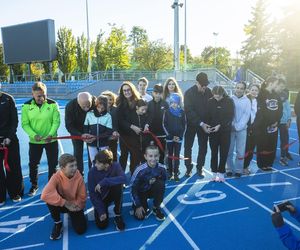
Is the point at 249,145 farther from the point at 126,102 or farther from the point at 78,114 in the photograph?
the point at 78,114

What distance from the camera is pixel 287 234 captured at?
265cm

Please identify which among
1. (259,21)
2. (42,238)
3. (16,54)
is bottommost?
(42,238)

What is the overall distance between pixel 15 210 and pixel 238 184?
3838 millimetres

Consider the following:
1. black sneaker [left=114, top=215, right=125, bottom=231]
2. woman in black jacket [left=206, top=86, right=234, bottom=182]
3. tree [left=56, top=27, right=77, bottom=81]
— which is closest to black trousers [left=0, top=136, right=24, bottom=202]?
black sneaker [left=114, top=215, right=125, bottom=231]

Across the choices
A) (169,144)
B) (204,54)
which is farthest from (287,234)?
(204,54)

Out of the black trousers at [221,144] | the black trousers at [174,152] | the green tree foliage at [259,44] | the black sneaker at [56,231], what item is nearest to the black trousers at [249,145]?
the black trousers at [221,144]

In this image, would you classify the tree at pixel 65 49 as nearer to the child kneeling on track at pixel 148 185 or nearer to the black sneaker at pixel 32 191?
the black sneaker at pixel 32 191

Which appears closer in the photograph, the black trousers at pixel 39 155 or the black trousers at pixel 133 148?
the black trousers at pixel 39 155

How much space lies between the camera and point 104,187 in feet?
13.5

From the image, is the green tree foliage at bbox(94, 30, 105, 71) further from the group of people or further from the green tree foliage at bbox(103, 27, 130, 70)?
the group of people

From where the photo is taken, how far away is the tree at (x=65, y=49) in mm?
35000

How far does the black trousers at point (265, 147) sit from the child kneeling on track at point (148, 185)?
2812 millimetres

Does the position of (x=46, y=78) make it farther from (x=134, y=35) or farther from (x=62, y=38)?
(x=134, y=35)

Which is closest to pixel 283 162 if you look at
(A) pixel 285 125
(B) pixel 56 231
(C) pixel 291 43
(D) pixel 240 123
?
(A) pixel 285 125
